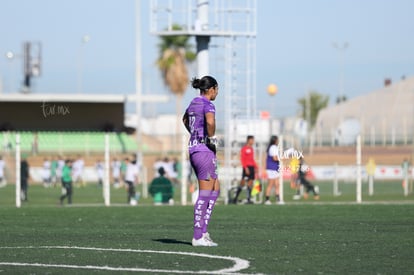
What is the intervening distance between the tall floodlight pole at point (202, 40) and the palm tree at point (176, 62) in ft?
200

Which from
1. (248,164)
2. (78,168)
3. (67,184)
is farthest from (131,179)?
(78,168)

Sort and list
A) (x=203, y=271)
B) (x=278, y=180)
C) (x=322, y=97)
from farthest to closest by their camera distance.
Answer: (x=322, y=97) < (x=278, y=180) < (x=203, y=271)

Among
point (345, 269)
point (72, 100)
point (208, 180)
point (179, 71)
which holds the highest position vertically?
point (179, 71)

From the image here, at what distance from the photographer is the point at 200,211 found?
46.4 feet

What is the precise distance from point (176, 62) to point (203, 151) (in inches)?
3154

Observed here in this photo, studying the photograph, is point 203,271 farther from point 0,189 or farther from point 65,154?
point 65,154

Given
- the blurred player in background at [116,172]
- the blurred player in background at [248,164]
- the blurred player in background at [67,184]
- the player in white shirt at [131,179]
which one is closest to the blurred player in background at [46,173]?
the blurred player in background at [116,172]

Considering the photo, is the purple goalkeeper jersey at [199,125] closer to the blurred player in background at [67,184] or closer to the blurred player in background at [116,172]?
the blurred player in background at [67,184]

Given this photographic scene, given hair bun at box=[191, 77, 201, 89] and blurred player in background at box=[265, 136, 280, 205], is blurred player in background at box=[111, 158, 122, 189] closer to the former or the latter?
blurred player in background at box=[265, 136, 280, 205]

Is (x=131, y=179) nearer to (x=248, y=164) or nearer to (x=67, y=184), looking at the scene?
(x=67, y=184)

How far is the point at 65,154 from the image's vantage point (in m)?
62.5

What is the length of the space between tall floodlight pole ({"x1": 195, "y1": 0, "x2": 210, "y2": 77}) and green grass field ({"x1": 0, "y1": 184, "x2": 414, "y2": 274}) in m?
8.94

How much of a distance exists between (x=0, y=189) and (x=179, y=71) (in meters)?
45.8

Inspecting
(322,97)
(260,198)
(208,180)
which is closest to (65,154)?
(260,198)
